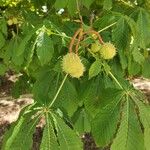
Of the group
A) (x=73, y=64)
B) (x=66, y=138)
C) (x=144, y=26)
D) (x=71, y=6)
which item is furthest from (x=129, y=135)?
(x=71, y=6)

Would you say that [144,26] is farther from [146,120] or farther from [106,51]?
[146,120]

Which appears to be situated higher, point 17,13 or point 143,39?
point 17,13

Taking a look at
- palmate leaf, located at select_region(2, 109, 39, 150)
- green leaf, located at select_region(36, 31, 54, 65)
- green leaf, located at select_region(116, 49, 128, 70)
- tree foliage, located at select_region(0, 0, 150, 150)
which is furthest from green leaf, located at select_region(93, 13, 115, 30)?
palmate leaf, located at select_region(2, 109, 39, 150)

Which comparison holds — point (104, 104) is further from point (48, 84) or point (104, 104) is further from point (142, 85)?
point (142, 85)

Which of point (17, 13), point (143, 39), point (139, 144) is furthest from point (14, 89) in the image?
point (139, 144)

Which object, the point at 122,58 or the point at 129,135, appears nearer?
the point at 129,135
